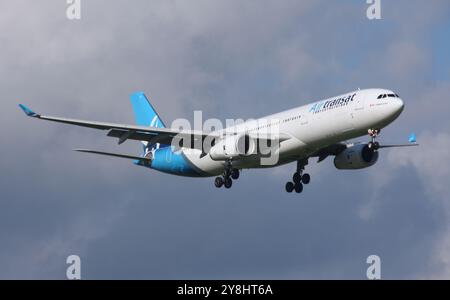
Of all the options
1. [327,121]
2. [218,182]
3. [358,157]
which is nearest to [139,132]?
[218,182]

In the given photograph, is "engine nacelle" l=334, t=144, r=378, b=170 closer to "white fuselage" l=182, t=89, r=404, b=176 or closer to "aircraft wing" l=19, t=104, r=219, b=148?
"white fuselage" l=182, t=89, r=404, b=176

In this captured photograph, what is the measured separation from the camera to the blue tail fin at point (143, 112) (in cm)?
8993

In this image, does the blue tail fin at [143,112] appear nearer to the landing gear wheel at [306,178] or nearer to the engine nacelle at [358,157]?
the landing gear wheel at [306,178]

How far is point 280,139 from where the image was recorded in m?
71.1

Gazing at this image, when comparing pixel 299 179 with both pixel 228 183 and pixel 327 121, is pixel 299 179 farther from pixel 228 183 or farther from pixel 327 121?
pixel 327 121

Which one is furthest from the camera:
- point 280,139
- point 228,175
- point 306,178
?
point 306,178

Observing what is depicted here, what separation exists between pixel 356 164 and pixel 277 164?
6.88 meters

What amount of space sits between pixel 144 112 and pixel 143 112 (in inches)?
6.2

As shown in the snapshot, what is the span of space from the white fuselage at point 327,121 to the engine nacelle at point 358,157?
16.5 ft

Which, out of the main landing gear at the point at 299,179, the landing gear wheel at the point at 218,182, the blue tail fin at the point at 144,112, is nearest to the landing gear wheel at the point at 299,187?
the main landing gear at the point at 299,179

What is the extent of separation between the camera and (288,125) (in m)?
71.2

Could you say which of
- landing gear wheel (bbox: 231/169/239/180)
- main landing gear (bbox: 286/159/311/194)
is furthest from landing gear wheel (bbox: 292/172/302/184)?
landing gear wheel (bbox: 231/169/239/180)
